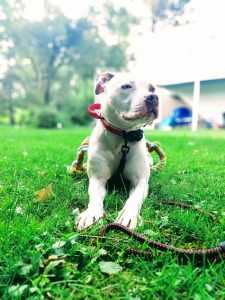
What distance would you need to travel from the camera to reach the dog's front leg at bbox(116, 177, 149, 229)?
70.1 inches

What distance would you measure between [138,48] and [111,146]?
2491 cm

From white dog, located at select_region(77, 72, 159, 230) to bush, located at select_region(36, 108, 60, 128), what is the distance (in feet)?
56.8

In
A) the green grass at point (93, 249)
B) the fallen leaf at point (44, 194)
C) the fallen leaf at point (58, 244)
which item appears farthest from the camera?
the fallen leaf at point (44, 194)

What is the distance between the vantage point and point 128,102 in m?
2.40

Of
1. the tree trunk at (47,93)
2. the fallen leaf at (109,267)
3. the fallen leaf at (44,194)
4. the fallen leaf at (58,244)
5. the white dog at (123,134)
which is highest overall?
the tree trunk at (47,93)

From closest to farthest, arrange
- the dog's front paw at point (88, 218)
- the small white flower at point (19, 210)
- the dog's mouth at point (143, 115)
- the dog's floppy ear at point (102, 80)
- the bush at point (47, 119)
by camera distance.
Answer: the dog's front paw at point (88, 218) → the small white flower at point (19, 210) → the dog's mouth at point (143, 115) → the dog's floppy ear at point (102, 80) → the bush at point (47, 119)

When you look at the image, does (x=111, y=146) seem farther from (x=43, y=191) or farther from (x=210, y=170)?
(x=210, y=170)

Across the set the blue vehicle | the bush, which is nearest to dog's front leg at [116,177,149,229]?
the blue vehicle

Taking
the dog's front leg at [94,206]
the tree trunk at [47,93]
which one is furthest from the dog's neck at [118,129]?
the tree trunk at [47,93]

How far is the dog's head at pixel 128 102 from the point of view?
2279 mm

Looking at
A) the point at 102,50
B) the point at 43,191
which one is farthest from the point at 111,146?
the point at 102,50

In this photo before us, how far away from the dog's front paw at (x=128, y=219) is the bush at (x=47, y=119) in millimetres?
18069

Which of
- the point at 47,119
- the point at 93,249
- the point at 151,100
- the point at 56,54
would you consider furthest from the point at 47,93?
the point at 93,249

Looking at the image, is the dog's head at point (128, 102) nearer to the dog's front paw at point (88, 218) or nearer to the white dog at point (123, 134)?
the white dog at point (123, 134)
